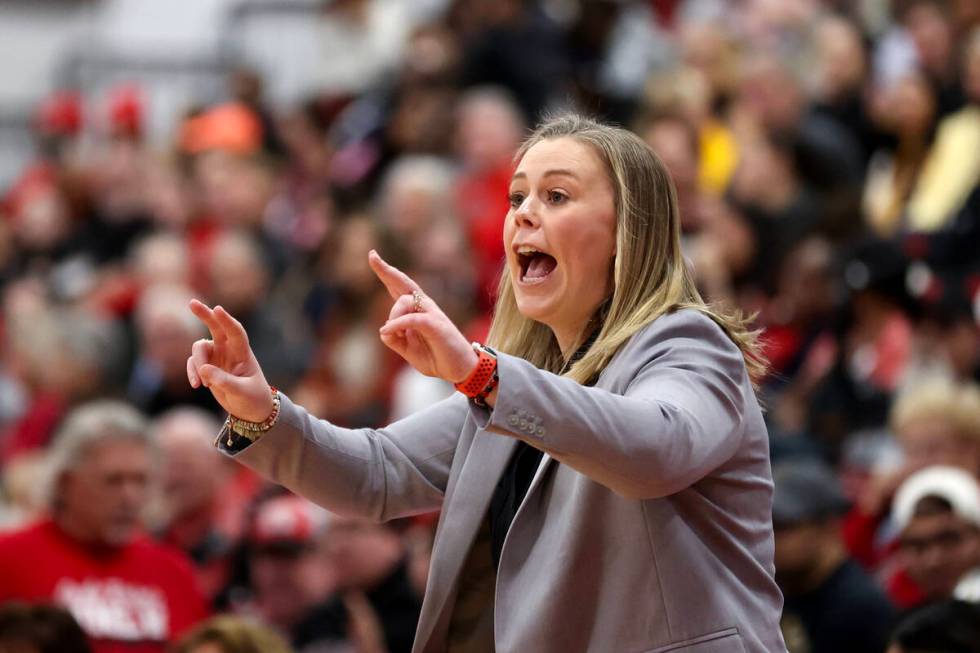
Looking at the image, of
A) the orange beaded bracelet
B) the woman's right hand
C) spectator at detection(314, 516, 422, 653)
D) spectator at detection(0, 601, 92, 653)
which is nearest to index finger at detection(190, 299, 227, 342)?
the woman's right hand

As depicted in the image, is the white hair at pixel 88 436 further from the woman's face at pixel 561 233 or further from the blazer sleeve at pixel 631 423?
the blazer sleeve at pixel 631 423

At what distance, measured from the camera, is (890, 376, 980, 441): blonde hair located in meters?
5.77

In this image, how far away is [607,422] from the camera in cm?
254

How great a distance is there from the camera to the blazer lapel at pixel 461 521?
9.82 feet

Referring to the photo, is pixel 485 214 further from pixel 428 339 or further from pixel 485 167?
pixel 428 339

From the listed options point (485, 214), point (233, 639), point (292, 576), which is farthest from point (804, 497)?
point (485, 214)

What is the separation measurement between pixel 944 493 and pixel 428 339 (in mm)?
3045

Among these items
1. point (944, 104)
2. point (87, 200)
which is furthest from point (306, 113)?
point (944, 104)

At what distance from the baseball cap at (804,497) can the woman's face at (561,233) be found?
248 cm

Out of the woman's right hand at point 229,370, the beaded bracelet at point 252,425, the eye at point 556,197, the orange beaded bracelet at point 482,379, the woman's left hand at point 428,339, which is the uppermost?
the eye at point 556,197

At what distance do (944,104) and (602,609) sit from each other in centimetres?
603

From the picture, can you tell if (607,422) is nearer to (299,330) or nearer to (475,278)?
(475,278)

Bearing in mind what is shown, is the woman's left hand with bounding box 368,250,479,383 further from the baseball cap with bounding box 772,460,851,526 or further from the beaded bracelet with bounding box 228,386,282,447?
the baseball cap with bounding box 772,460,851,526

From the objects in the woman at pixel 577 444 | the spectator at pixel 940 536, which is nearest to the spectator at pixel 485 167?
the spectator at pixel 940 536
